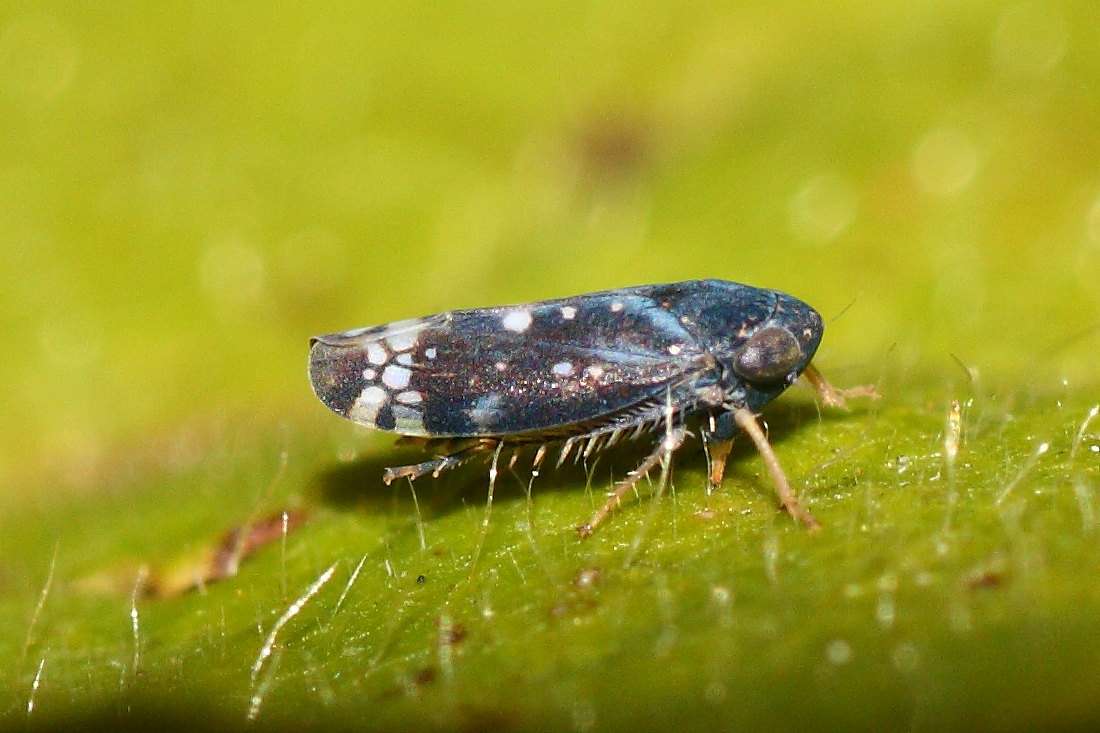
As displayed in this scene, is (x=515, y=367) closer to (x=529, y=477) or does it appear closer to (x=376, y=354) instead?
(x=529, y=477)

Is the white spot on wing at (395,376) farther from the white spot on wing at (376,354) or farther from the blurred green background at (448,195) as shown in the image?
the blurred green background at (448,195)

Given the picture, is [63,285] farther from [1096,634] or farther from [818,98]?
[1096,634]

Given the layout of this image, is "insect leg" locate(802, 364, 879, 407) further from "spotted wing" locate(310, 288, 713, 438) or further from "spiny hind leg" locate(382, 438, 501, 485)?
"spiny hind leg" locate(382, 438, 501, 485)

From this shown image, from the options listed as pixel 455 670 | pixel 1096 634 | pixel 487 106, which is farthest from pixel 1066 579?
pixel 487 106

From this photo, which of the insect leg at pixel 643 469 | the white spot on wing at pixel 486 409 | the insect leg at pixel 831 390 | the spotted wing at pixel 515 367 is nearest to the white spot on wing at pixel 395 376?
the spotted wing at pixel 515 367

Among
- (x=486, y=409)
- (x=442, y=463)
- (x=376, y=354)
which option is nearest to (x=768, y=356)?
(x=486, y=409)

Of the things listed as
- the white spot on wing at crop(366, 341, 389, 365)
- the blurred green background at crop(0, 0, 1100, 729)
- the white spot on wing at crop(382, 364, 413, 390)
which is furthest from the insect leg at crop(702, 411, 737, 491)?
the white spot on wing at crop(366, 341, 389, 365)
